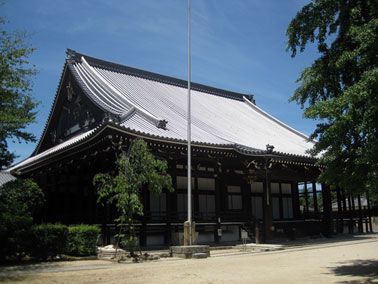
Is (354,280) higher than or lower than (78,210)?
lower

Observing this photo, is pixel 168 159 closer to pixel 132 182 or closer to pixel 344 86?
pixel 132 182

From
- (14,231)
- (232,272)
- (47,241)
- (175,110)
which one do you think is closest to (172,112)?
(175,110)

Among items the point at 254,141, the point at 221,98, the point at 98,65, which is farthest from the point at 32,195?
the point at 221,98

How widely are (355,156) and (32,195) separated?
15904mm

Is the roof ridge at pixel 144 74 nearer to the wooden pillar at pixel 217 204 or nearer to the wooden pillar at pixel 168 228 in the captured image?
the wooden pillar at pixel 217 204

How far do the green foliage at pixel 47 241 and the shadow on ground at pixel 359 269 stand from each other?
929 centimetres

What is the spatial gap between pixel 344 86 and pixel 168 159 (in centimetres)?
973

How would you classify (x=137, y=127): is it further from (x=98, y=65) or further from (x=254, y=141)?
(x=98, y=65)

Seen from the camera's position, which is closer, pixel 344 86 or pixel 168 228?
pixel 344 86

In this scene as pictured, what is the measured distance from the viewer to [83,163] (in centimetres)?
2003

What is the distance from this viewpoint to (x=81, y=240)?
49.2 feet

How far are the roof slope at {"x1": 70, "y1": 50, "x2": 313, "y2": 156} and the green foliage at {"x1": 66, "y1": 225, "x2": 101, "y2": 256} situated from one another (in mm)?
4863

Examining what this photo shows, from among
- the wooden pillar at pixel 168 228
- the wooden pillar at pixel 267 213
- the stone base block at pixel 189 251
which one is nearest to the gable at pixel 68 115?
the wooden pillar at pixel 168 228

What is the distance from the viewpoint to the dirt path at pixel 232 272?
31.1 ft
